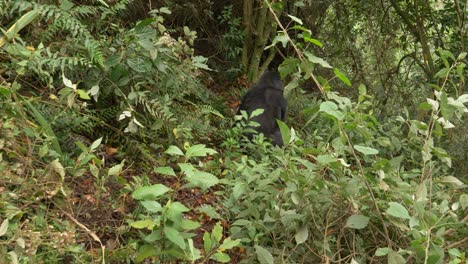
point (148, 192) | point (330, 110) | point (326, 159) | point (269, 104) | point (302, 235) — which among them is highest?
point (330, 110)

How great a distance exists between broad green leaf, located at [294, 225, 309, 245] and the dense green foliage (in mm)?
11

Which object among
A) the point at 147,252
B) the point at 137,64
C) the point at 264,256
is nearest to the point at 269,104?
the point at 137,64

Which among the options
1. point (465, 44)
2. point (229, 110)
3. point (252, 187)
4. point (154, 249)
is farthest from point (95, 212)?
point (465, 44)

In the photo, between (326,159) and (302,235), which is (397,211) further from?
(302,235)

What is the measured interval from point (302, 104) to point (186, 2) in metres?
1.92

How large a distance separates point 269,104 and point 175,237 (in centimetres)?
307

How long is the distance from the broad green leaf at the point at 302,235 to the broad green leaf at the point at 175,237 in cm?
74

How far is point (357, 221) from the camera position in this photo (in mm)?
2904

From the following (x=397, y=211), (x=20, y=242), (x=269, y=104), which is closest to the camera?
(x=20, y=242)

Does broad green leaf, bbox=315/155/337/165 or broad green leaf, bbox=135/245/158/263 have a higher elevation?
broad green leaf, bbox=315/155/337/165

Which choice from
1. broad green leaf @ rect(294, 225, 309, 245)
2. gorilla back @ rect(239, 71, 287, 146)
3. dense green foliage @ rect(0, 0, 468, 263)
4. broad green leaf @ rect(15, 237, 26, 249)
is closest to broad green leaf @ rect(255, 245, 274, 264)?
dense green foliage @ rect(0, 0, 468, 263)

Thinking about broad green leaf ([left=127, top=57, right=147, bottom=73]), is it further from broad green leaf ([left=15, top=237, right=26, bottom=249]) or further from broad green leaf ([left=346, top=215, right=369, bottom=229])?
broad green leaf ([left=346, top=215, right=369, bottom=229])

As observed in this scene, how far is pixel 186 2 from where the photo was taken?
260 inches

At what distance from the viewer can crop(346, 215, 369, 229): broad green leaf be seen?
2.89 meters
